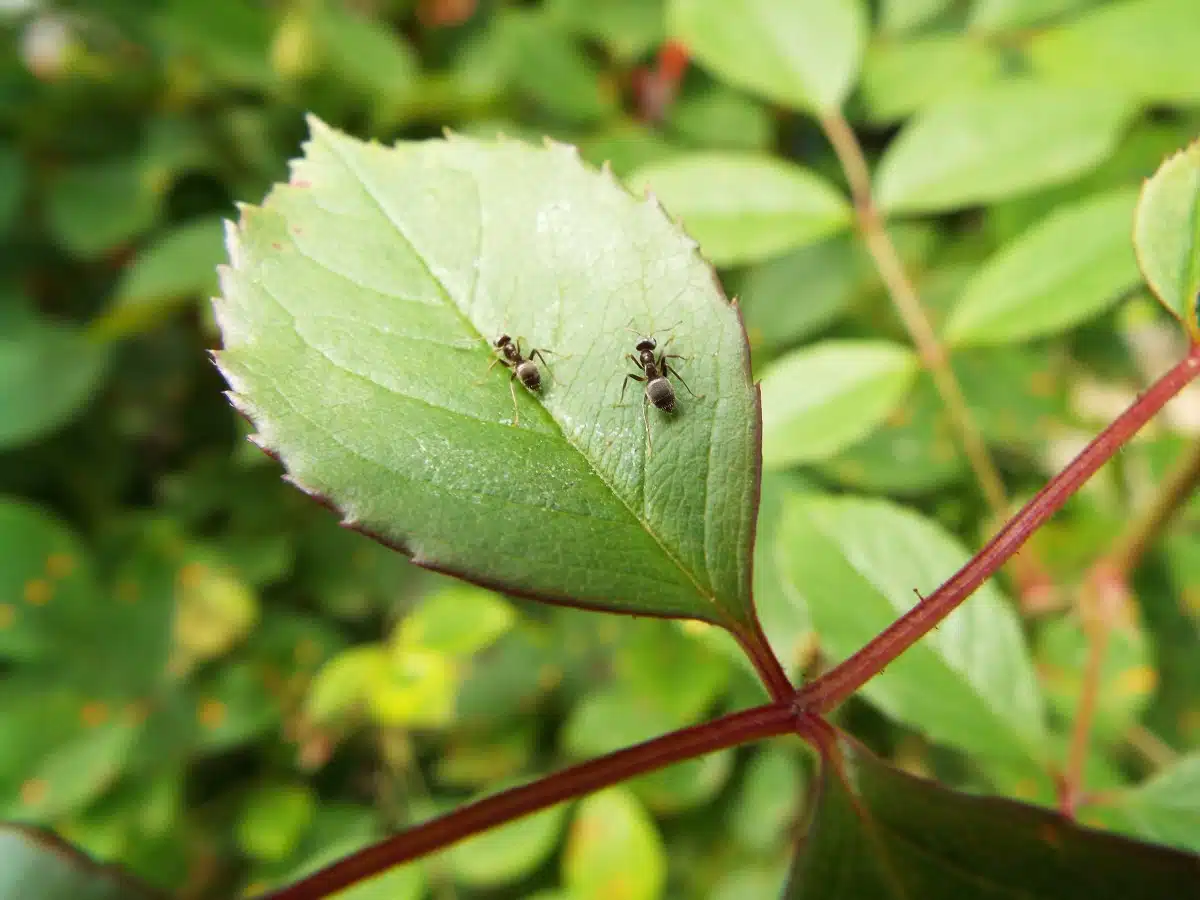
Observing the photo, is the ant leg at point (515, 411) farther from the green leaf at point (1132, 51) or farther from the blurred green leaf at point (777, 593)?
the green leaf at point (1132, 51)

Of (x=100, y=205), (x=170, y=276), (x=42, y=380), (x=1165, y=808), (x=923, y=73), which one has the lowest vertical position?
(x=1165, y=808)

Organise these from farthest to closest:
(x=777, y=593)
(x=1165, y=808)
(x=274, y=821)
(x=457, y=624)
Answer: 1. (x=274, y=821)
2. (x=457, y=624)
3. (x=777, y=593)
4. (x=1165, y=808)

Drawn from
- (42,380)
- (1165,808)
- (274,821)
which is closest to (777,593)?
(1165,808)

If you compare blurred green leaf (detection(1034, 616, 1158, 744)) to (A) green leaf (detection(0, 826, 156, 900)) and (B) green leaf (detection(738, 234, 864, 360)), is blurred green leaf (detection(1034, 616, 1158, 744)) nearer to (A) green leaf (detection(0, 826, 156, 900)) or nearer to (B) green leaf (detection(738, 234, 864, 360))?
(B) green leaf (detection(738, 234, 864, 360))

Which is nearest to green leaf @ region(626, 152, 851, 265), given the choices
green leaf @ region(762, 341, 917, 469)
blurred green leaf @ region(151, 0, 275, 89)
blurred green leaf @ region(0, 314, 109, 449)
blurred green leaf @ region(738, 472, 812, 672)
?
green leaf @ region(762, 341, 917, 469)

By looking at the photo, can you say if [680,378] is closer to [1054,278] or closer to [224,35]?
[1054,278]

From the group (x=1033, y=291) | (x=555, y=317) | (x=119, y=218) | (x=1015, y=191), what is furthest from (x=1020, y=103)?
(x=119, y=218)
